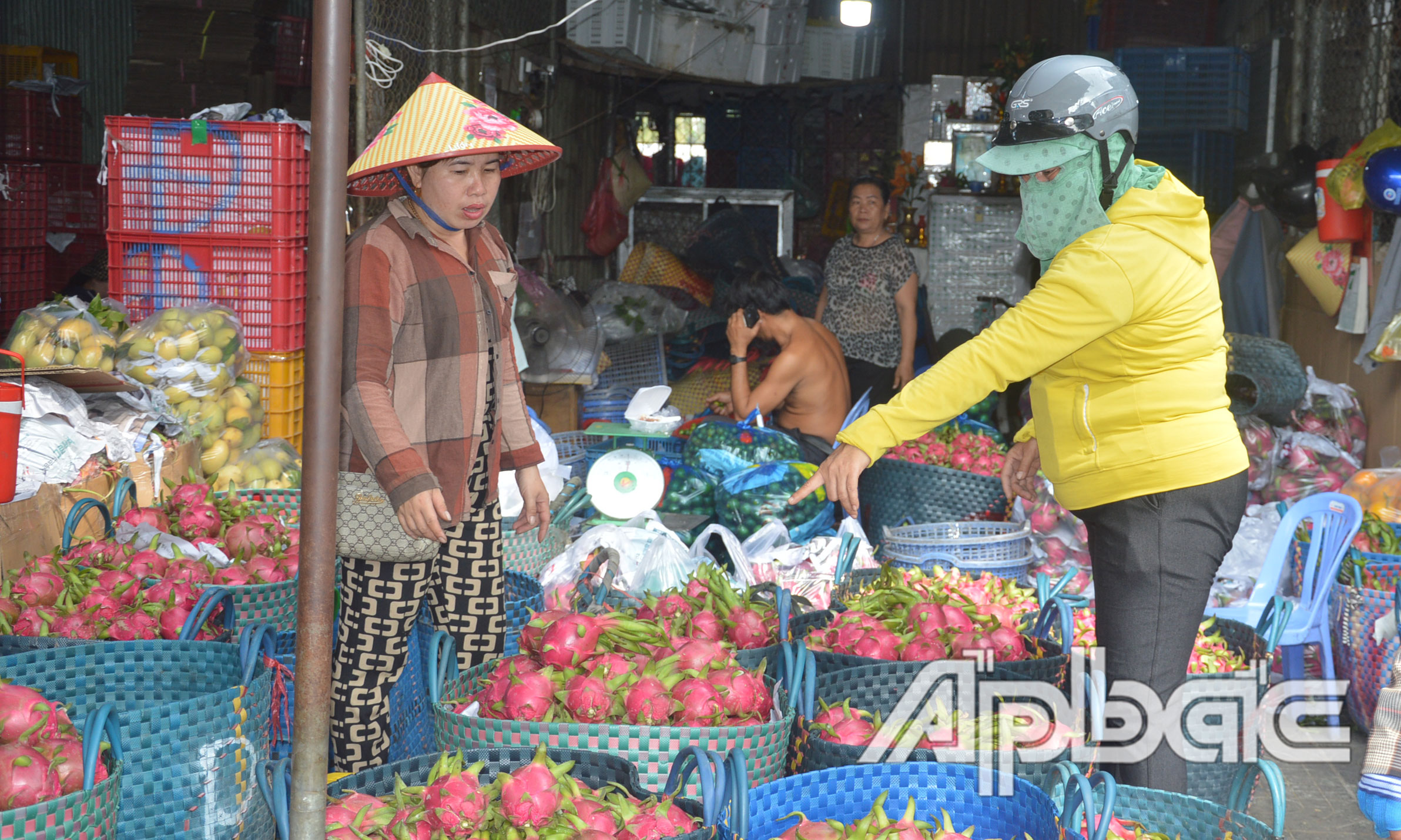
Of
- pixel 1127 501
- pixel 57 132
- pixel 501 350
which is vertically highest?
pixel 57 132

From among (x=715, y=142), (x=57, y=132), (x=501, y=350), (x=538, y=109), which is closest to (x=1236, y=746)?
(x=501, y=350)

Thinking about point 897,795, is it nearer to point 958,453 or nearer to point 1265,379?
point 958,453

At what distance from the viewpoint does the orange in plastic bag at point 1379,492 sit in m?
4.34

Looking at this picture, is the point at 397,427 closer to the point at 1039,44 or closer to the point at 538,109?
the point at 538,109

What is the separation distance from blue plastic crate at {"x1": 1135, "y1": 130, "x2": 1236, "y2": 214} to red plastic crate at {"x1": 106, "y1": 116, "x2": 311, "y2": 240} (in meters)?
5.71

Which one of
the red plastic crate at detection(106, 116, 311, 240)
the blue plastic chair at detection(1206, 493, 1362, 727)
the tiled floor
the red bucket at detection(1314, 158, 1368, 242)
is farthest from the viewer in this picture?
the red bucket at detection(1314, 158, 1368, 242)

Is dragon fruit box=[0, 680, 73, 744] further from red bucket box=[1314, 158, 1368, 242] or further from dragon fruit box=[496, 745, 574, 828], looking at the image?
red bucket box=[1314, 158, 1368, 242]

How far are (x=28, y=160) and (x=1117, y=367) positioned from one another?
6.82 meters

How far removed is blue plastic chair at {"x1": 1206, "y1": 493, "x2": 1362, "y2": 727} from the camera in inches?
152

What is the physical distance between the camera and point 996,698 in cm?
238

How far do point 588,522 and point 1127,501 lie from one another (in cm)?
269

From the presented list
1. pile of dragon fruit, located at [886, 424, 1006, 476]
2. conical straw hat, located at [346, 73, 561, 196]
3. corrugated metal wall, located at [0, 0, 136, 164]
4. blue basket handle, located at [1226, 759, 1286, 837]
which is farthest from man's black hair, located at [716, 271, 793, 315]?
corrugated metal wall, located at [0, 0, 136, 164]

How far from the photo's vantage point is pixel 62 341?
4168mm

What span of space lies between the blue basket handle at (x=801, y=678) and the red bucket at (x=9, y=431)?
205 cm
